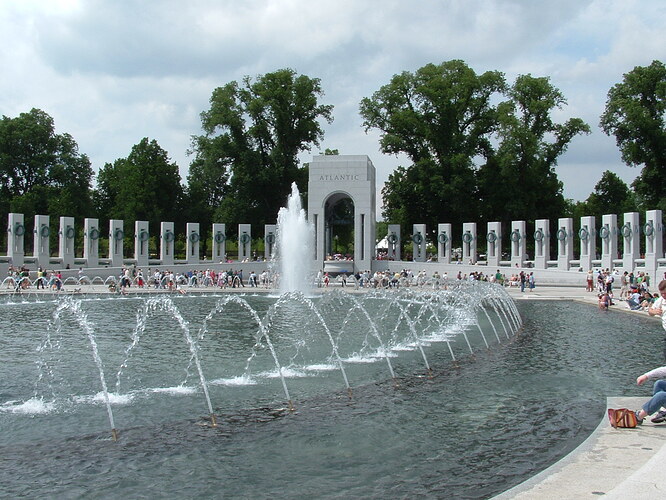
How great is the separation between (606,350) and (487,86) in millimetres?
43381

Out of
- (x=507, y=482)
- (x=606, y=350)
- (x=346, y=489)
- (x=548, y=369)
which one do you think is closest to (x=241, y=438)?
(x=346, y=489)

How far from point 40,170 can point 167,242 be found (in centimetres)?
1939

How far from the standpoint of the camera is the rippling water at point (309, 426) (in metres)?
6.54

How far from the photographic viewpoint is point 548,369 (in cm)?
1235

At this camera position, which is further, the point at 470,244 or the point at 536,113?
the point at 536,113

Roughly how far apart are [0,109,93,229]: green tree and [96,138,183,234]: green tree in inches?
141

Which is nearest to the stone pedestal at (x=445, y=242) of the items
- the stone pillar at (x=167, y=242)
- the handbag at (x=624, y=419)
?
the stone pillar at (x=167, y=242)

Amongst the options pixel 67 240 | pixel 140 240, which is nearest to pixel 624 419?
pixel 67 240

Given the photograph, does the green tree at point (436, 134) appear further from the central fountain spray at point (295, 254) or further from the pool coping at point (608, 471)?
the pool coping at point (608, 471)

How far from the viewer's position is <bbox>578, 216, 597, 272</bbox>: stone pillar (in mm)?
38156

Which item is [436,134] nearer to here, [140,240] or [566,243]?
[566,243]

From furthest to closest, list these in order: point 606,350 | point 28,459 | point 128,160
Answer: point 128,160 → point 606,350 → point 28,459

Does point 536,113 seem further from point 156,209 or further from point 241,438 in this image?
point 241,438

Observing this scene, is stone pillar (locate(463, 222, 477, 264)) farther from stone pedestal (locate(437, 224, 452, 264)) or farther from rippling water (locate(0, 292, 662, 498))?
rippling water (locate(0, 292, 662, 498))
